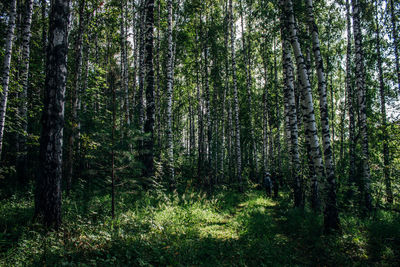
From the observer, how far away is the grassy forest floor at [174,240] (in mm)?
3549

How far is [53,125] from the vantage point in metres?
4.40

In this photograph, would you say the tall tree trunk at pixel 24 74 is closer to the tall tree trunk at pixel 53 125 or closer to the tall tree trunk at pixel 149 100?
the tall tree trunk at pixel 149 100

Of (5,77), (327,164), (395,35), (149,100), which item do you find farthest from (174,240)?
(395,35)

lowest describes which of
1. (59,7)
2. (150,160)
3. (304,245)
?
(304,245)

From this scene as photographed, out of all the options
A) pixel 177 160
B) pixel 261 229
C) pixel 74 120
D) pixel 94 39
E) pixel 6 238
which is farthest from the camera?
pixel 94 39

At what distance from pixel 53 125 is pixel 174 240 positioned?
370cm

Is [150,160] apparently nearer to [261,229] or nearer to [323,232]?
[261,229]

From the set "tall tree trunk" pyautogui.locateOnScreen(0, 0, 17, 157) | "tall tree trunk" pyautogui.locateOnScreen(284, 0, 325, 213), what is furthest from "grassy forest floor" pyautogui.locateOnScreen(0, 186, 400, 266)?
"tall tree trunk" pyautogui.locateOnScreen(0, 0, 17, 157)

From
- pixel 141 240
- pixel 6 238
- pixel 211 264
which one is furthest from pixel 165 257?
pixel 6 238

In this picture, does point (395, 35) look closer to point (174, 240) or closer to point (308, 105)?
point (308, 105)

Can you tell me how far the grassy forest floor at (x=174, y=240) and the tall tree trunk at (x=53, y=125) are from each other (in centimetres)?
43

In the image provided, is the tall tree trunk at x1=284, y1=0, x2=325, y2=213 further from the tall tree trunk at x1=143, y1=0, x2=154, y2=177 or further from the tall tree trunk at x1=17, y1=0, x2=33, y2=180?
the tall tree trunk at x1=17, y1=0, x2=33, y2=180

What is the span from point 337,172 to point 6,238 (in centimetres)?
1144

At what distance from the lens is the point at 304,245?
545 centimetres
